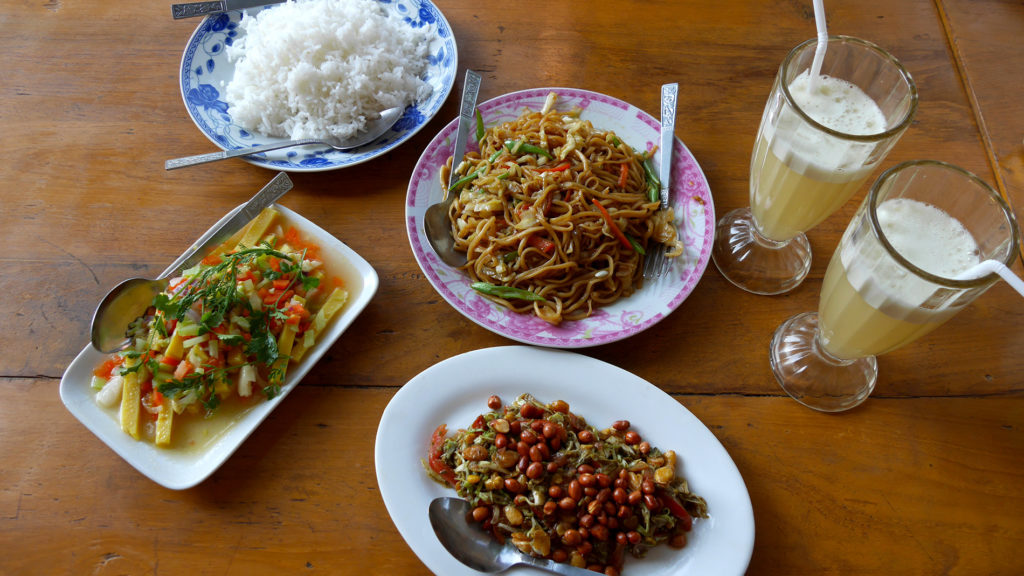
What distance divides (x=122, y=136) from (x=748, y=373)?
198 cm

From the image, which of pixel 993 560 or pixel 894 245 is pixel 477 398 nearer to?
pixel 894 245

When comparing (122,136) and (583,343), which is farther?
(122,136)

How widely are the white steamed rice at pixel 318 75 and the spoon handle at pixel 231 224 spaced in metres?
0.26

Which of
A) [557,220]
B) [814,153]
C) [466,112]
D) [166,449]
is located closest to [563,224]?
[557,220]

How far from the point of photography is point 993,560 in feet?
4.27

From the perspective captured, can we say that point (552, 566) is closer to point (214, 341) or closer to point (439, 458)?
point (439, 458)

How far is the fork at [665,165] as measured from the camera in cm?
162

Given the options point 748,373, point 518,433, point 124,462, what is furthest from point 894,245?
point 124,462

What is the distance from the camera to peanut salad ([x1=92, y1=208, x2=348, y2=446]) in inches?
Result: 54.9

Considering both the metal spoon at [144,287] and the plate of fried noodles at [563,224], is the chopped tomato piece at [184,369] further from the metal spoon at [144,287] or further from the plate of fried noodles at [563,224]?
the plate of fried noodles at [563,224]

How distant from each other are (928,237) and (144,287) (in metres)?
1.75

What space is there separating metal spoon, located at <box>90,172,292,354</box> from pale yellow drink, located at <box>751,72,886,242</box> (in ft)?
4.02

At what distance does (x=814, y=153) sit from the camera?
1.26 m

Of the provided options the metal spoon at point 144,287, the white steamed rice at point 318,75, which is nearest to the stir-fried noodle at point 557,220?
the white steamed rice at point 318,75
